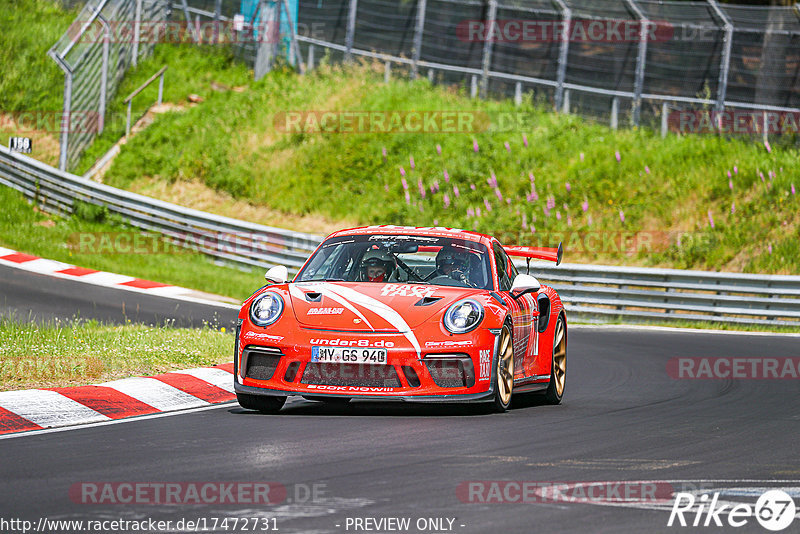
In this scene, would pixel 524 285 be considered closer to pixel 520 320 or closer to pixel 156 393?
pixel 520 320

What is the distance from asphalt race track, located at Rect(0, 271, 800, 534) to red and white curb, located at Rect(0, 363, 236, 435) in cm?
32

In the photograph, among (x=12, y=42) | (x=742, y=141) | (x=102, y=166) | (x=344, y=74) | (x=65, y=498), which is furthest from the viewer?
(x=12, y=42)

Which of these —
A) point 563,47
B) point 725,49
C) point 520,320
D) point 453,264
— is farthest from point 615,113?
point 520,320

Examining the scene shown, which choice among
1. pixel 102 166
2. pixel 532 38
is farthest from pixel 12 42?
pixel 532 38

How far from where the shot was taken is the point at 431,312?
835 cm

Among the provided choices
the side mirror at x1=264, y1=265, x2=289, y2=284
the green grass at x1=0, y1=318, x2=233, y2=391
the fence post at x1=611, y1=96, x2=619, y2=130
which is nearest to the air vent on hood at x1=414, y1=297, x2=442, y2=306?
the side mirror at x1=264, y1=265, x2=289, y2=284

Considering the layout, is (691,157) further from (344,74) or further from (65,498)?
(65,498)

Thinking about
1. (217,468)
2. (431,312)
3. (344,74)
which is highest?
(344,74)

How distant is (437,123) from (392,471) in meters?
24.4

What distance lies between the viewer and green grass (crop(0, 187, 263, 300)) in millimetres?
22156

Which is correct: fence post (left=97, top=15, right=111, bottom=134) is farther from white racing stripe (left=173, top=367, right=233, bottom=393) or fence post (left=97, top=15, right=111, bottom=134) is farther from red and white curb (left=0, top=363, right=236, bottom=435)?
red and white curb (left=0, top=363, right=236, bottom=435)

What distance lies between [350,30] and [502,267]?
21871 mm

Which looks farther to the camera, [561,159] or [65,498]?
[561,159]

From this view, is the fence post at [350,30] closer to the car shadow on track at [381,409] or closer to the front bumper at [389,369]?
the car shadow on track at [381,409]
